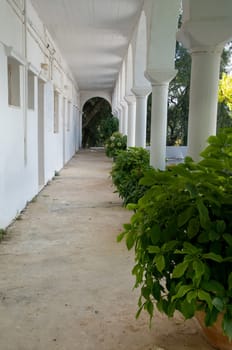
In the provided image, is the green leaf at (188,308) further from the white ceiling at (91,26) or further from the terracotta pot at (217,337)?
the white ceiling at (91,26)

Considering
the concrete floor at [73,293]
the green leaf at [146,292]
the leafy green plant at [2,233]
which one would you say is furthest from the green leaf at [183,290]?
the leafy green plant at [2,233]

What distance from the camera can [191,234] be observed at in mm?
1652

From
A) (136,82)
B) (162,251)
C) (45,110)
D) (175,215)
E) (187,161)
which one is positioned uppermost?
(136,82)

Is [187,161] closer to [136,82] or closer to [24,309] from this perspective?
[24,309]

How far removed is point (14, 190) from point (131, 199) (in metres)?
1.60

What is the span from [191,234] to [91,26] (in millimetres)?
6483

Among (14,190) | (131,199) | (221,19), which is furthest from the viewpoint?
(14,190)

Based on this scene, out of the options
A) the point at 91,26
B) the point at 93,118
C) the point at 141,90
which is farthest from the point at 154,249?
the point at 93,118

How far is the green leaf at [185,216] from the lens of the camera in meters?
1.67

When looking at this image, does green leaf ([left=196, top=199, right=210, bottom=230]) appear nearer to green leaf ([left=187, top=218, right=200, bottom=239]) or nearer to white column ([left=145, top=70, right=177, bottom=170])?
green leaf ([left=187, top=218, right=200, bottom=239])

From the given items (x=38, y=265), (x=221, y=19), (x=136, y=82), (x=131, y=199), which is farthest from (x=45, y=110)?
(x=221, y=19)

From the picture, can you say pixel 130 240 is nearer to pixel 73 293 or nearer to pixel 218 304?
pixel 218 304

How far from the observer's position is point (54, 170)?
949 cm

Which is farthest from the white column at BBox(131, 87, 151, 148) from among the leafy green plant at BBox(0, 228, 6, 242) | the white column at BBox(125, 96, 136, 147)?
the leafy green plant at BBox(0, 228, 6, 242)
